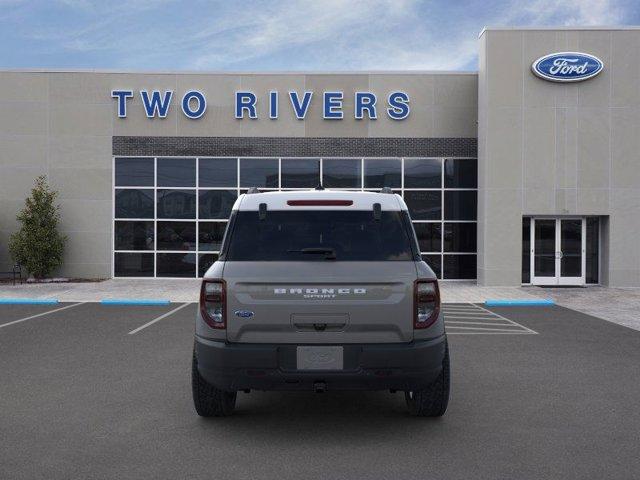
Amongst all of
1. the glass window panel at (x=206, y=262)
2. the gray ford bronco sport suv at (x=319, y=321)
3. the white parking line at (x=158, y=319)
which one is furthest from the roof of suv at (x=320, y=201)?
the white parking line at (x=158, y=319)

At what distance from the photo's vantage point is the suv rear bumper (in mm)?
4684

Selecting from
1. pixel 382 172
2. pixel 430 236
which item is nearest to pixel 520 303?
pixel 430 236

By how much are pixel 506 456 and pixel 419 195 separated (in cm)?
1659

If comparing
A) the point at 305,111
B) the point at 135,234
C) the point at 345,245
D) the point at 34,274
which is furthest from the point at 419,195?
the point at 345,245

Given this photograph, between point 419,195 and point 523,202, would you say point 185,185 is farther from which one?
point 523,202

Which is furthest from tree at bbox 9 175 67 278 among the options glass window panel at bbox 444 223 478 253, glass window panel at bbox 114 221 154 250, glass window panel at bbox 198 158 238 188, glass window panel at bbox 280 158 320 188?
glass window panel at bbox 444 223 478 253

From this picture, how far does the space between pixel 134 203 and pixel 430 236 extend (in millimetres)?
9907

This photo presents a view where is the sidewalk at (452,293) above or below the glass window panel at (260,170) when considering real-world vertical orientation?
below

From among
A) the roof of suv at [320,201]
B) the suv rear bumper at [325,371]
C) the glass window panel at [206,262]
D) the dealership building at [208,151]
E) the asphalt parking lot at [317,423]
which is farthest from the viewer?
the dealership building at [208,151]

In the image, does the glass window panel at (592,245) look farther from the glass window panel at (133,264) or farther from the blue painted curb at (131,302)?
the glass window panel at (133,264)

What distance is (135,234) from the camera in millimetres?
20844

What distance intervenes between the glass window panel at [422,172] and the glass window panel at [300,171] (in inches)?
117

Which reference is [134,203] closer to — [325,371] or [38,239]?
[38,239]

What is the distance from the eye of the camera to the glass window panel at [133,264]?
2078 centimetres
